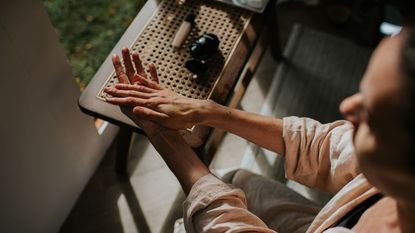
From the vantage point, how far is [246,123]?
1070 mm

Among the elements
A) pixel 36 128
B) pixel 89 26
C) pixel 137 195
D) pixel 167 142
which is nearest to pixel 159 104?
pixel 167 142

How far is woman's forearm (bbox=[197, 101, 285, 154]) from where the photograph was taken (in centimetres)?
105

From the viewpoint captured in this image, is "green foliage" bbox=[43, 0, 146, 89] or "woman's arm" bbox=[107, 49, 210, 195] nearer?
"woman's arm" bbox=[107, 49, 210, 195]

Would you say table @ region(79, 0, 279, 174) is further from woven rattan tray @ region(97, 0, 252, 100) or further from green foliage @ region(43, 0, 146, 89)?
green foliage @ region(43, 0, 146, 89)

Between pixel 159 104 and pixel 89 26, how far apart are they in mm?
1033

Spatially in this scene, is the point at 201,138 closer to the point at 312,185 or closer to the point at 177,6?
the point at 312,185

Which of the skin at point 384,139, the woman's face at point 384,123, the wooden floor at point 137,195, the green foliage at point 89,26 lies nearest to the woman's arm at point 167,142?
the skin at point 384,139

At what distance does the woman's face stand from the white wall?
83cm

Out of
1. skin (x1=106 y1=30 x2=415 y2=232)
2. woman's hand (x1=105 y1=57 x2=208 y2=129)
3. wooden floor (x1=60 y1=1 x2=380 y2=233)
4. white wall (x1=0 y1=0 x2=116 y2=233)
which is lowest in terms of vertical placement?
wooden floor (x1=60 y1=1 x2=380 y2=233)

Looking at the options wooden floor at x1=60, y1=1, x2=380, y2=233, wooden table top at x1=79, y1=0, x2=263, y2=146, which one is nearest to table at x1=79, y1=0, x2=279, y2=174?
wooden table top at x1=79, y1=0, x2=263, y2=146

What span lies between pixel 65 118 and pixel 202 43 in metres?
0.55

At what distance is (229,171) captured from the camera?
3.87ft

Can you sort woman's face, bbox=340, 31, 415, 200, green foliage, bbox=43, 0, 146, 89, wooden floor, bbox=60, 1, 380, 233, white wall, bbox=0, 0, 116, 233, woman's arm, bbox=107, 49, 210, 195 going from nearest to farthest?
woman's face, bbox=340, 31, 415, 200
woman's arm, bbox=107, 49, 210, 195
white wall, bbox=0, 0, 116, 233
wooden floor, bbox=60, 1, 380, 233
green foliage, bbox=43, 0, 146, 89

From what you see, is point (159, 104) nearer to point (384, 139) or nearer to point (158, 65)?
point (158, 65)
